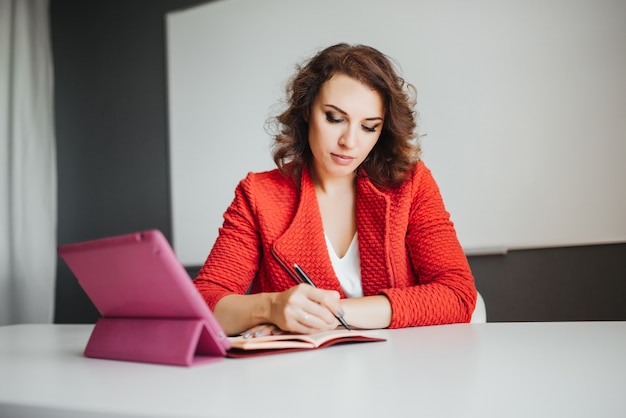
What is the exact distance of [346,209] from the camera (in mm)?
1667

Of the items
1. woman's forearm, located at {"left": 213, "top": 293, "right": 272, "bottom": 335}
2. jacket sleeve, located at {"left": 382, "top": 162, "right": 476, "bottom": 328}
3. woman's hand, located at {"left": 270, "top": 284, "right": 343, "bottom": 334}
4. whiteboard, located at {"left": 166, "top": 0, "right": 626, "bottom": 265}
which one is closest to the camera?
woman's hand, located at {"left": 270, "top": 284, "right": 343, "bottom": 334}

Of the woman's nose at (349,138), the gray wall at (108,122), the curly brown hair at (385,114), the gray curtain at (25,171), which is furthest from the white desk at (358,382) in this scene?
the gray curtain at (25,171)

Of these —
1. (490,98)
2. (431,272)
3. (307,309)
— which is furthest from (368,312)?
(490,98)

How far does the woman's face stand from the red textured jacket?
10 cm

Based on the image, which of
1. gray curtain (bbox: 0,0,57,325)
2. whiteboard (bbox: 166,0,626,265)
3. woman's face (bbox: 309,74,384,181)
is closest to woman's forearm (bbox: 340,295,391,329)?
woman's face (bbox: 309,74,384,181)

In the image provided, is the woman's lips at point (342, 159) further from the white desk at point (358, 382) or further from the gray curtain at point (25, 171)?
the gray curtain at point (25, 171)

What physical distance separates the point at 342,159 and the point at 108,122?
2.52 m

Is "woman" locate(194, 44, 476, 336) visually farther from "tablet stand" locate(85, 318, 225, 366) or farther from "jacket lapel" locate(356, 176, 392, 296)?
"tablet stand" locate(85, 318, 225, 366)

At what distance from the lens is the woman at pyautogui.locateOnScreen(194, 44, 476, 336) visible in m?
1.51

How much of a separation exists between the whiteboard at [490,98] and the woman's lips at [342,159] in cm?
110

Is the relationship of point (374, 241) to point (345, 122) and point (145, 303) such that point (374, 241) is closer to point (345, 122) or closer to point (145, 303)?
point (345, 122)

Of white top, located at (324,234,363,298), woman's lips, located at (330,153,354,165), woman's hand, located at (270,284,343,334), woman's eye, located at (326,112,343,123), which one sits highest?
woman's eye, located at (326,112,343,123)

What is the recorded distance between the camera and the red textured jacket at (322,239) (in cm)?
149

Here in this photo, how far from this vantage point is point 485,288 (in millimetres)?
2572
